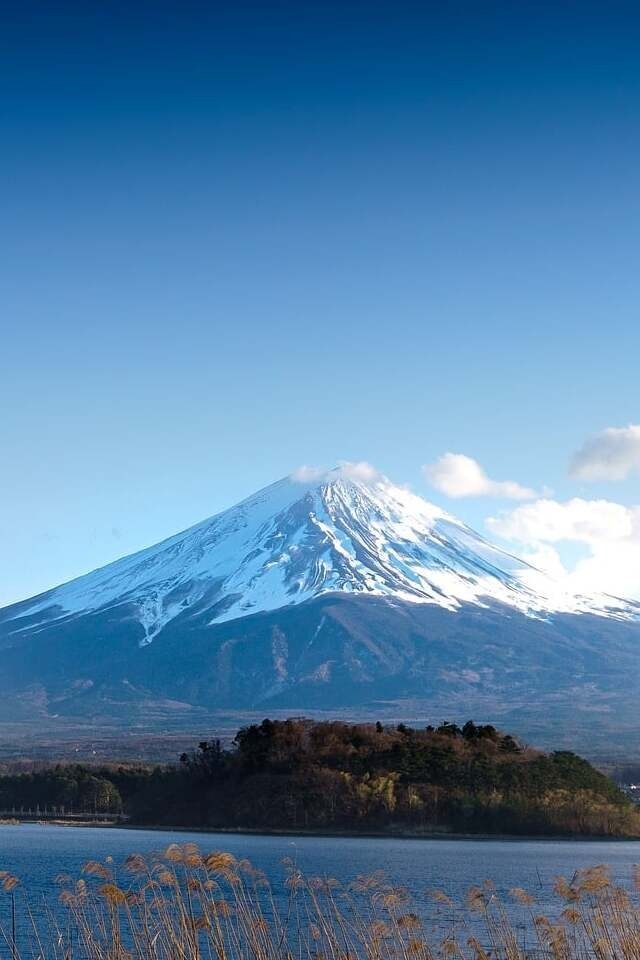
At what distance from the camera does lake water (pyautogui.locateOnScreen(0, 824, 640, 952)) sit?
137 ft

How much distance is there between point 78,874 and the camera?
43188 mm

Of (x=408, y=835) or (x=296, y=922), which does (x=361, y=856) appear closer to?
(x=408, y=835)

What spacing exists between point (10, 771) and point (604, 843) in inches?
3271

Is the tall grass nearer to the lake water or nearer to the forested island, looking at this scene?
the lake water

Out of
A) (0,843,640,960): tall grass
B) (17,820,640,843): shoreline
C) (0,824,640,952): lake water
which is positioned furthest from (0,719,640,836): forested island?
(0,843,640,960): tall grass

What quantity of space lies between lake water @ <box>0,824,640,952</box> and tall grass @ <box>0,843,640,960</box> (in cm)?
148

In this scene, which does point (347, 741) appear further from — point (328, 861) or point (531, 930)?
point (531, 930)

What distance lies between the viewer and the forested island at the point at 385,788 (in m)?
71.4

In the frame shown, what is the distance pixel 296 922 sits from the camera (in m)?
31.0

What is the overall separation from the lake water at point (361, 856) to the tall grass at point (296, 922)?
1.48 metres

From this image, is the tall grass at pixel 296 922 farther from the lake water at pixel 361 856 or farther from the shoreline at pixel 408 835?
the shoreline at pixel 408 835

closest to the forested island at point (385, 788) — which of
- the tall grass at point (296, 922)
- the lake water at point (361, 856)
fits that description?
the lake water at point (361, 856)

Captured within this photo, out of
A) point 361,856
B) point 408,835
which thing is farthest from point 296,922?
point 408,835

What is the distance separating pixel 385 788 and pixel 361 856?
65.7 feet
